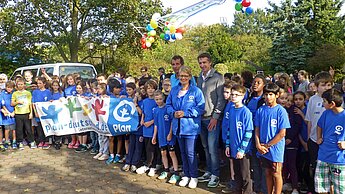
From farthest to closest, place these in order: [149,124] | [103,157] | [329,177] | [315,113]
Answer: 1. [103,157]
2. [149,124]
3. [315,113]
4. [329,177]

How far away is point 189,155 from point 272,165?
4.51ft

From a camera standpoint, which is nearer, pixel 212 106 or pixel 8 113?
pixel 212 106

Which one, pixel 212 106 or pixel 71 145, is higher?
pixel 212 106

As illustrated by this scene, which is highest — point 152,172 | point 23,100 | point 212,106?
point 23,100

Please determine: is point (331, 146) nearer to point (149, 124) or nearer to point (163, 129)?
point (163, 129)

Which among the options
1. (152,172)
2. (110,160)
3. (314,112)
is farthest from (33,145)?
(314,112)

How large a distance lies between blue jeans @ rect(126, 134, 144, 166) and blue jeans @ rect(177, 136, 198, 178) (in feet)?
3.30

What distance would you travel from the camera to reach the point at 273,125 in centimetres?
388

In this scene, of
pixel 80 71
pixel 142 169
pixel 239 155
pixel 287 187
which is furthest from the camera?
pixel 80 71

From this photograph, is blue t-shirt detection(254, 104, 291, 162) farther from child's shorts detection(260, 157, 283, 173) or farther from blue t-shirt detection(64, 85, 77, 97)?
blue t-shirt detection(64, 85, 77, 97)

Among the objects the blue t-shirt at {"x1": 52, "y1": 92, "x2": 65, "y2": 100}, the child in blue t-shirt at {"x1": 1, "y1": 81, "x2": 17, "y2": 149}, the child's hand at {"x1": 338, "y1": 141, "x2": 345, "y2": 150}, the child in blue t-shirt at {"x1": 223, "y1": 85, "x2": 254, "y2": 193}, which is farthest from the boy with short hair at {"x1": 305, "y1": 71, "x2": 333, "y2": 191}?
the child in blue t-shirt at {"x1": 1, "y1": 81, "x2": 17, "y2": 149}

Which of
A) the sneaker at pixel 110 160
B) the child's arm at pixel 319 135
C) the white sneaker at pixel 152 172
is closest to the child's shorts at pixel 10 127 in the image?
the sneaker at pixel 110 160

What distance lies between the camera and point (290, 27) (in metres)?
26.4

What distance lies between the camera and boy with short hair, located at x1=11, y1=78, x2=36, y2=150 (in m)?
7.29
